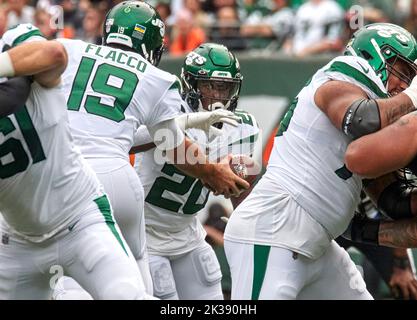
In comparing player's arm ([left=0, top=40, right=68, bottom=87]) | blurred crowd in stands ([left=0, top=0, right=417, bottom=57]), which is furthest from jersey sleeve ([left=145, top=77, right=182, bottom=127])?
blurred crowd in stands ([left=0, top=0, right=417, bottom=57])

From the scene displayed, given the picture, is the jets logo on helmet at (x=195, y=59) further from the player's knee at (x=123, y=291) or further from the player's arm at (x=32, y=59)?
the player's knee at (x=123, y=291)

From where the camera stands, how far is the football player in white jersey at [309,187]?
194 inches

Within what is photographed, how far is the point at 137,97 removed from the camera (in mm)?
5344

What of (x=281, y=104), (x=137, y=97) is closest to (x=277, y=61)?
(x=281, y=104)

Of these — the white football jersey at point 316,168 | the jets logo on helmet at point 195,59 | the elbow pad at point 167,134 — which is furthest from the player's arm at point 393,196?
the jets logo on helmet at point 195,59

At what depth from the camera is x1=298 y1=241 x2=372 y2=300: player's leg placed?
17.1ft

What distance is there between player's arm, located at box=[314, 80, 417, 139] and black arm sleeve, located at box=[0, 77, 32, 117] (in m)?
1.39

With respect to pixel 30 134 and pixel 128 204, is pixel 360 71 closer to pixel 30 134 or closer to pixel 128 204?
pixel 128 204

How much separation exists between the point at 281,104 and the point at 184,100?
128 inches

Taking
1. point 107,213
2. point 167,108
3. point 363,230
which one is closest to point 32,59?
point 107,213

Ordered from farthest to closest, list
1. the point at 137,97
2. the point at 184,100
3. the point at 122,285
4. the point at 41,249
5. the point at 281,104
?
the point at 281,104 < the point at 184,100 < the point at 137,97 < the point at 41,249 < the point at 122,285

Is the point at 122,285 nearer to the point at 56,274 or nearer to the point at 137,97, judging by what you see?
the point at 56,274

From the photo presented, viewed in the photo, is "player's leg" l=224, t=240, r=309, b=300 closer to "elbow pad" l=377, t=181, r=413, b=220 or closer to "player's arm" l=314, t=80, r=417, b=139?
"elbow pad" l=377, t=181, r=413, b=220
